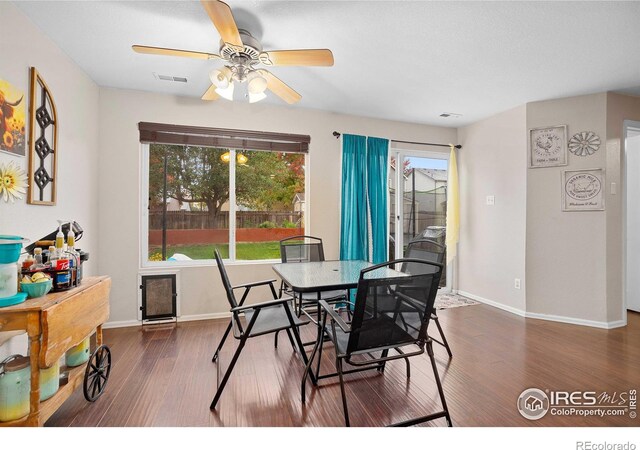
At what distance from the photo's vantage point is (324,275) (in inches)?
92.4

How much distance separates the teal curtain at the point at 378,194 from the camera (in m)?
3.91

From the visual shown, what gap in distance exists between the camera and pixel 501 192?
380cm

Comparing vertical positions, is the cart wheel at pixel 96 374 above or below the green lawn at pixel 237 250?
below

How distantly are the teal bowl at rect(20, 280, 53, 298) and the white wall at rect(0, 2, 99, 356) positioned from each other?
580 mm

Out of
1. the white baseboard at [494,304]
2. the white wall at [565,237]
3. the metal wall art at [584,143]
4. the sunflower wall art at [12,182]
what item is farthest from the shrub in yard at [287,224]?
the metal wall art at [584,143]

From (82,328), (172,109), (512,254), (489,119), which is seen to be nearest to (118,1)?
(172,109)

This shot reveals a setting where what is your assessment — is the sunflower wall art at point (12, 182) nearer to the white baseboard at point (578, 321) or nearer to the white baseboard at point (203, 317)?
the white baseboard at point (203, 317)

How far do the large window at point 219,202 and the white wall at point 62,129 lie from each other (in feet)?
1.68

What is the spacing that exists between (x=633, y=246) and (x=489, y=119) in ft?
7.90

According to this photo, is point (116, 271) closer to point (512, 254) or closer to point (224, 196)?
point (224, 196)

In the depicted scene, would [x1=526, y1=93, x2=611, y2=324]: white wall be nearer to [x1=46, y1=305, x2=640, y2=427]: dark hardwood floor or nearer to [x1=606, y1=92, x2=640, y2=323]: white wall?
[x1=606, y1=92, x2=640, y2=323]: white wall

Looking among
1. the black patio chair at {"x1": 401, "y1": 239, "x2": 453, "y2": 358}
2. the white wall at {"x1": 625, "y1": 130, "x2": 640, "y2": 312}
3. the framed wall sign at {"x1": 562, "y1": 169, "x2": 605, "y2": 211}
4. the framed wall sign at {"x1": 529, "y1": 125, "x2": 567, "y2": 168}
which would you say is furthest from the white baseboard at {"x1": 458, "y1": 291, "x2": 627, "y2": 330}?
the framed wall sign at {"x1": 529, "y1": 125, "x2": 567, "y2": 168}

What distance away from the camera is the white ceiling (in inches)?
74.7

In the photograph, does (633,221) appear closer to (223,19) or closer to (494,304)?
(494,304)
